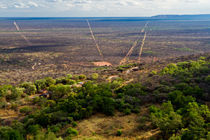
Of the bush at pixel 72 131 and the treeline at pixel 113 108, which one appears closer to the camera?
the treeline at pixel 113 108

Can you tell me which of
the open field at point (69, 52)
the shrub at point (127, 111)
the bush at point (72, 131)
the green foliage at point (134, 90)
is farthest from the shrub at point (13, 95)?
the open field at point (69, 52)

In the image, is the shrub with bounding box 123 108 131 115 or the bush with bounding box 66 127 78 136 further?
the shrub with bounding box 123 108 131 115

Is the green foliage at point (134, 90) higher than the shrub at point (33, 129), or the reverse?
the green foliage at point (134, 90)

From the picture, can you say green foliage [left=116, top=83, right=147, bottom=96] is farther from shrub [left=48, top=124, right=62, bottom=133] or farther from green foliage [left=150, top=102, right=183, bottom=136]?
shrub [left=48, top=124, right=62, bottom=133]

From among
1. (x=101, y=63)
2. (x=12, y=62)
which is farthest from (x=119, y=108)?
(x=12, y=62)

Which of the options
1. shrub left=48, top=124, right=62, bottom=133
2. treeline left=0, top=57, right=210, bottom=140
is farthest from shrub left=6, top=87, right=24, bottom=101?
shrub left=48, top=124, right=62, bottom=133

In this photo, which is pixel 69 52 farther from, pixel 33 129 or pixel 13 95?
pixel 33 129

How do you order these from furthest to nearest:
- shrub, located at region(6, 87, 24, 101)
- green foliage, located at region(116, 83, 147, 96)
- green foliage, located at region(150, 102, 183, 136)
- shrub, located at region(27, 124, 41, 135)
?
shrub, located at region(6, 87, 24, 101) < green foliage, located at region(116, 83, 147, 96) < shrub, located at region(27, 124, 41, 135) < green foliage, located at region(150, 102, 183, 136)

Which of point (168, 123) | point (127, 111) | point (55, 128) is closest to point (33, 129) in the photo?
point (55, 128)

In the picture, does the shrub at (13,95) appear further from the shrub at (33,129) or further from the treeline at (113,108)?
the shrub at (33,129)
